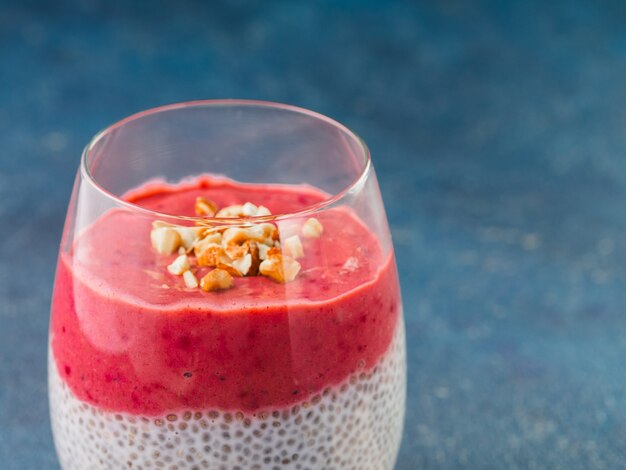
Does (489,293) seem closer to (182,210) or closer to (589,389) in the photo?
(589,389)

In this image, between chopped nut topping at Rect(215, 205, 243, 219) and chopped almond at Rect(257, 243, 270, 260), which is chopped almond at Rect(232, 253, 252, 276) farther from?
chopped nut topping at Rect(215, 205, 243, 219)

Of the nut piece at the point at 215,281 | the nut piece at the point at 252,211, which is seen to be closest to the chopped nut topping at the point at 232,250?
the nut piece at the point at 215,281

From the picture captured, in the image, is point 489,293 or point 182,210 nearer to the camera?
point 182,210

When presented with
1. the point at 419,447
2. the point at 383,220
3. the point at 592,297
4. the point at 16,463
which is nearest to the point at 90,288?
the point at 383,220

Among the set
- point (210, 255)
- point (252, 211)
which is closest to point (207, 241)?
point (210, 255)

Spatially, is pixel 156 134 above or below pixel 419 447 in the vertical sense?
above

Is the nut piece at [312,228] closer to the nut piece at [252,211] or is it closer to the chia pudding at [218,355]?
the chia pudding at [218,355]

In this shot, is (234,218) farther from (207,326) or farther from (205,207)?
(205,207)
